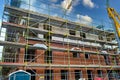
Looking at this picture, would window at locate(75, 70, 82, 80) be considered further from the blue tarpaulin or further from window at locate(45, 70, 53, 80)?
the blue tarpaulin

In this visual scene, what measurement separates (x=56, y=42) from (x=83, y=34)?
13.4ft

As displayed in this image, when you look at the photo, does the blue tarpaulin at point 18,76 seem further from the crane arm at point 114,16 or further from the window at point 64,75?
the crane arm at point 114,16

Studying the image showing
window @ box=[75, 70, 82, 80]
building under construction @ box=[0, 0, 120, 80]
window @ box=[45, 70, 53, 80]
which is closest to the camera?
building under construction @ box=[0, 0, 120, 80]

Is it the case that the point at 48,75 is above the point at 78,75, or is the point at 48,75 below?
above

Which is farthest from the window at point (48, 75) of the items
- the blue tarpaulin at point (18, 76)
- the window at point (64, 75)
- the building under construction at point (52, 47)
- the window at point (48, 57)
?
the blue tarpaulin at point (18, 76)

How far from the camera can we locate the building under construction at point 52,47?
478 inches

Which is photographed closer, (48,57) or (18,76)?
(18,76)

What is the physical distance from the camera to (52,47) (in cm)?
1247

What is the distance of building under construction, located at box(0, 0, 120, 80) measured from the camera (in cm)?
1213

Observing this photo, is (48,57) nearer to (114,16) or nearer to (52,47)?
(52,47)

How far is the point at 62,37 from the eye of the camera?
1448 centimetres

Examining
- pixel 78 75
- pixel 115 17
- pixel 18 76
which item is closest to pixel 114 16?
pixel 115 17

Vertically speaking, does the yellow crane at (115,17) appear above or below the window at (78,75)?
above

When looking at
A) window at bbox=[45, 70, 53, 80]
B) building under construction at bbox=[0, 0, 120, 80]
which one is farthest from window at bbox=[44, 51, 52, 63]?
window at bbox=[45, 70, 53, 80]
